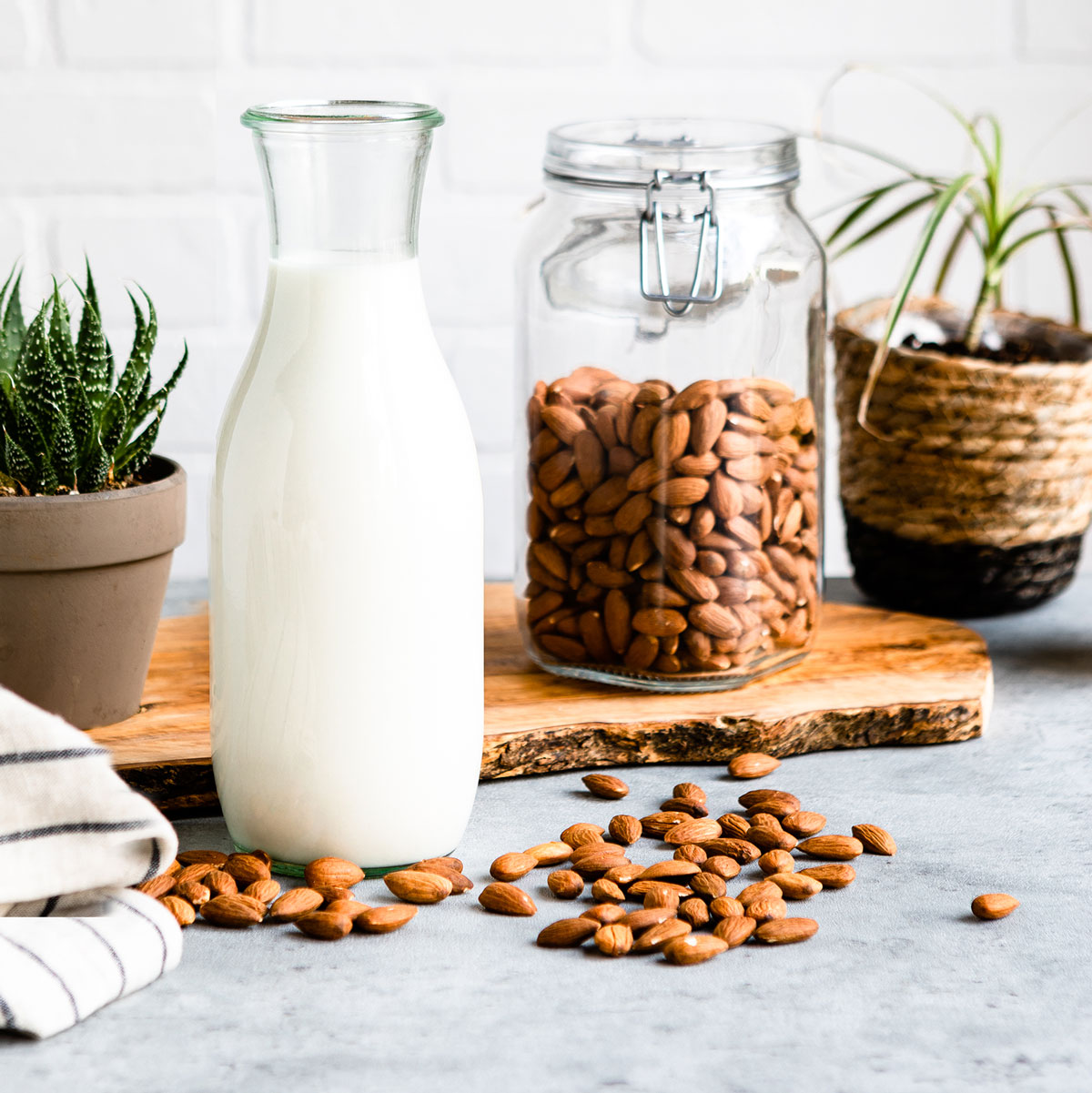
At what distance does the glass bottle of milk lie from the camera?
25.2 inches

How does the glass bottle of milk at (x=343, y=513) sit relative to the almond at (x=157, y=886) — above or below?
above

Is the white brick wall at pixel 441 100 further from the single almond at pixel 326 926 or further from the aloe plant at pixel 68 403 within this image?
the single almond at pixel 326 926

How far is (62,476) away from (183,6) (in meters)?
0.58

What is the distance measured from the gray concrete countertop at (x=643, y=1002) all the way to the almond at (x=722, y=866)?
39 mm

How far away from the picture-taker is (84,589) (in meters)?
0.77

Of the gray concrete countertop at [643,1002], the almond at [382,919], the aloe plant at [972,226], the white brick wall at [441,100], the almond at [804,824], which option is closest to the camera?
the gray concrete countertop at [643,1002]

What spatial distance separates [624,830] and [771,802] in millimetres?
83

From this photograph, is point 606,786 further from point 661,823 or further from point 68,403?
point 68,403

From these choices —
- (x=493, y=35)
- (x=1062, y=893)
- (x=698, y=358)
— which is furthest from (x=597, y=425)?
(x=493, y=35)

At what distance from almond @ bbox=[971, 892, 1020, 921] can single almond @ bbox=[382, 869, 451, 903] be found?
0.24m

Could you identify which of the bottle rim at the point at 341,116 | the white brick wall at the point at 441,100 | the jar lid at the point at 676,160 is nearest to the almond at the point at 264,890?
the bottle rim at the point at 341,116

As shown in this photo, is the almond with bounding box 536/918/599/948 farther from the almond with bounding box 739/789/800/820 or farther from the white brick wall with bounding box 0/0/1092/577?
the white brick wall with bounding box 0/0/1092/577

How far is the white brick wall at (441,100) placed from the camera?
1.20 meters

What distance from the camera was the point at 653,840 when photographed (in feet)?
2.45
